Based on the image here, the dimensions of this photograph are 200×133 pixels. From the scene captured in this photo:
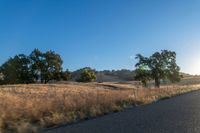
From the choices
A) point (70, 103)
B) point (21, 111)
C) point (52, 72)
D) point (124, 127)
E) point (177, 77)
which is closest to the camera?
point (124, 127)

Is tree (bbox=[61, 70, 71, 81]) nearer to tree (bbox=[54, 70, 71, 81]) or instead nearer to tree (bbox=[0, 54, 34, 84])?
tree (bbox=[54, 70, 71, 81])

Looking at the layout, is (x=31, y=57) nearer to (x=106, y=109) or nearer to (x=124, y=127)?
(x=106, y=109)

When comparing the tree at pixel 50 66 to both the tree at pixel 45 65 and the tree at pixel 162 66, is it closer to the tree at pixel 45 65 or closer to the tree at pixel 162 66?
the tree at pixel 45 65

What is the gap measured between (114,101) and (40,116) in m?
8.50

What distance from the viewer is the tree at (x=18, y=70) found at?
3039 inches

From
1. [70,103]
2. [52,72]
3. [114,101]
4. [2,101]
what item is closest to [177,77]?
[52,72]

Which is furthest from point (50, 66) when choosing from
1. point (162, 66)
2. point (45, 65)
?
point (162, 66)

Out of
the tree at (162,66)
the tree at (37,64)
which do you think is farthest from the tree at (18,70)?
the tree at (162,66)

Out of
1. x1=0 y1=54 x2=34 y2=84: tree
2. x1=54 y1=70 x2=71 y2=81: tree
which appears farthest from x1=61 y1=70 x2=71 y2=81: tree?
x1=0 y1=54 x2=34 y2=84: tree

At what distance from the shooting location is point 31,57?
254 ft

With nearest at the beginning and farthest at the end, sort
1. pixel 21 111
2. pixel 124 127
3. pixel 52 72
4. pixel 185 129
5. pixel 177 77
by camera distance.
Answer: pixel 185 129 → pixel 124 127 → pixel 21 111 → pixel 177 77 → pixel 52 72

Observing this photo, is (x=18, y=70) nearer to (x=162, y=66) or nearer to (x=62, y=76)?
(x=62, y=76)

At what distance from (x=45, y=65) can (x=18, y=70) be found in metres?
5.85

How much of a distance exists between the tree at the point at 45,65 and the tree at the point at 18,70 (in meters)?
1.39
